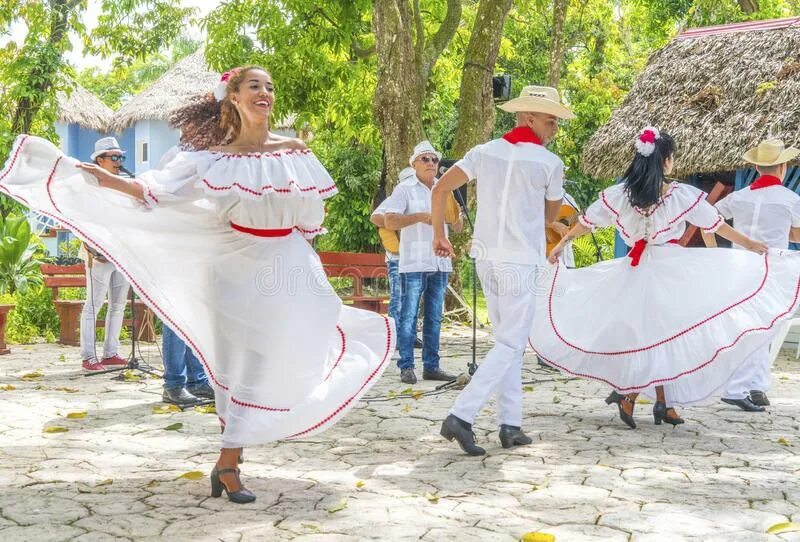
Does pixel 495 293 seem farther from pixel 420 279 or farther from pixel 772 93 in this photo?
pixel 772 93

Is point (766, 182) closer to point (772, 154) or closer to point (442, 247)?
point (772, 154)

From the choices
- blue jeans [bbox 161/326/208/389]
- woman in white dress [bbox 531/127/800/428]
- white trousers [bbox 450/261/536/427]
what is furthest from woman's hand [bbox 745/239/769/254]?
blue jeans [bbox 161/326/208/389]

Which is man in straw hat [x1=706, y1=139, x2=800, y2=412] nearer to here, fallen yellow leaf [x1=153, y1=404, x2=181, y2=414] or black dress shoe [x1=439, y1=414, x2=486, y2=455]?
black dress shoe [x1=439, y1=414, x2=486, y2=455]

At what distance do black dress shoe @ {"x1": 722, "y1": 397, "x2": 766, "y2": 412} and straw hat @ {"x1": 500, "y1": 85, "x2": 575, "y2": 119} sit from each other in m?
2.84

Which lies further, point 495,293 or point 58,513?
point 495,293

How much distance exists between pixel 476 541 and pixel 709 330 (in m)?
3.00

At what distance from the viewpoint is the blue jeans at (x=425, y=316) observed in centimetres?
880

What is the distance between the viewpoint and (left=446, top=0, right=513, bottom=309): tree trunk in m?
13.7

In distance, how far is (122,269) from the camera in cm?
492

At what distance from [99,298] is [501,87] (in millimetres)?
6596

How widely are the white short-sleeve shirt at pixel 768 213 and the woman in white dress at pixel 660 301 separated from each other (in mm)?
1114

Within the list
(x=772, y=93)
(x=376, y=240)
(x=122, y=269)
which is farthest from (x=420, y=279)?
(x=376, y=240)

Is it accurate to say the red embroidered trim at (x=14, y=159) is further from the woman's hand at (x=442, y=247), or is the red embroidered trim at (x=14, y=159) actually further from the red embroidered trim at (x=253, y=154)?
the woman's hand at (x=442, y=247)

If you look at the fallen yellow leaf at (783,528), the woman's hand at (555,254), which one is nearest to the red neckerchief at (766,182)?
the woman's hand at (555,254)
